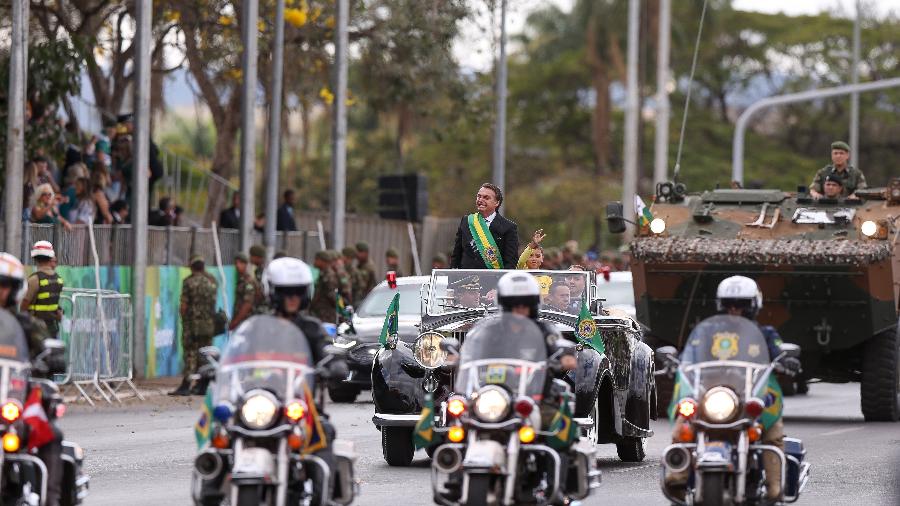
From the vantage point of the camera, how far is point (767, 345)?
11023mm

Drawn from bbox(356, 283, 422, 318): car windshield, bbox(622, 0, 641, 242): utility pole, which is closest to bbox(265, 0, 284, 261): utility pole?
bbox(356, 283, 422, 318): car windshield

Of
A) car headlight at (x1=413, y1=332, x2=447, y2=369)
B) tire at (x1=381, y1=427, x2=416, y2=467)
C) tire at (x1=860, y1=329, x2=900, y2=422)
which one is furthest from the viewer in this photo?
tire at (x1=860, y1=329, x2=900, y2=422)

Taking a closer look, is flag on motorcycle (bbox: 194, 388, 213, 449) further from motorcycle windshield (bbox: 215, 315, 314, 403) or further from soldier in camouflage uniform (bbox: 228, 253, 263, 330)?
soldier in camouflage uniform (bbox: 228, 253, 263, 330)

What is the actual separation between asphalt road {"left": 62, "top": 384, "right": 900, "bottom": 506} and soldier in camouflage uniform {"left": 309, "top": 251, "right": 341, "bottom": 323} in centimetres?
245

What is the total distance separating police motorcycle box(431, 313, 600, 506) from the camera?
10219mm

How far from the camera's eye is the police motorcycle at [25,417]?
9.83 meters

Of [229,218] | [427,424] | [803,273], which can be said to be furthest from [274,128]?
[427,424]

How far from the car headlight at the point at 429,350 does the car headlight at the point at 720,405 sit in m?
4.05

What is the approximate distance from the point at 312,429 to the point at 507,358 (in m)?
1.27

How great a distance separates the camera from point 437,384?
1461 centimetres

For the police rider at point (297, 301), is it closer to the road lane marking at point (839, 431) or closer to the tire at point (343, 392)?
the road lane marking at point (839, 431)

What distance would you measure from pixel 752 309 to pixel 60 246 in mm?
14045

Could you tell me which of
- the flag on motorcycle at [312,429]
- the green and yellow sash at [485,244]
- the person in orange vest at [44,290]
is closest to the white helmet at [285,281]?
the flag on motorcycle at [312,429]

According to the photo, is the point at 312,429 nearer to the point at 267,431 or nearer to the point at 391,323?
the point at 267,431
